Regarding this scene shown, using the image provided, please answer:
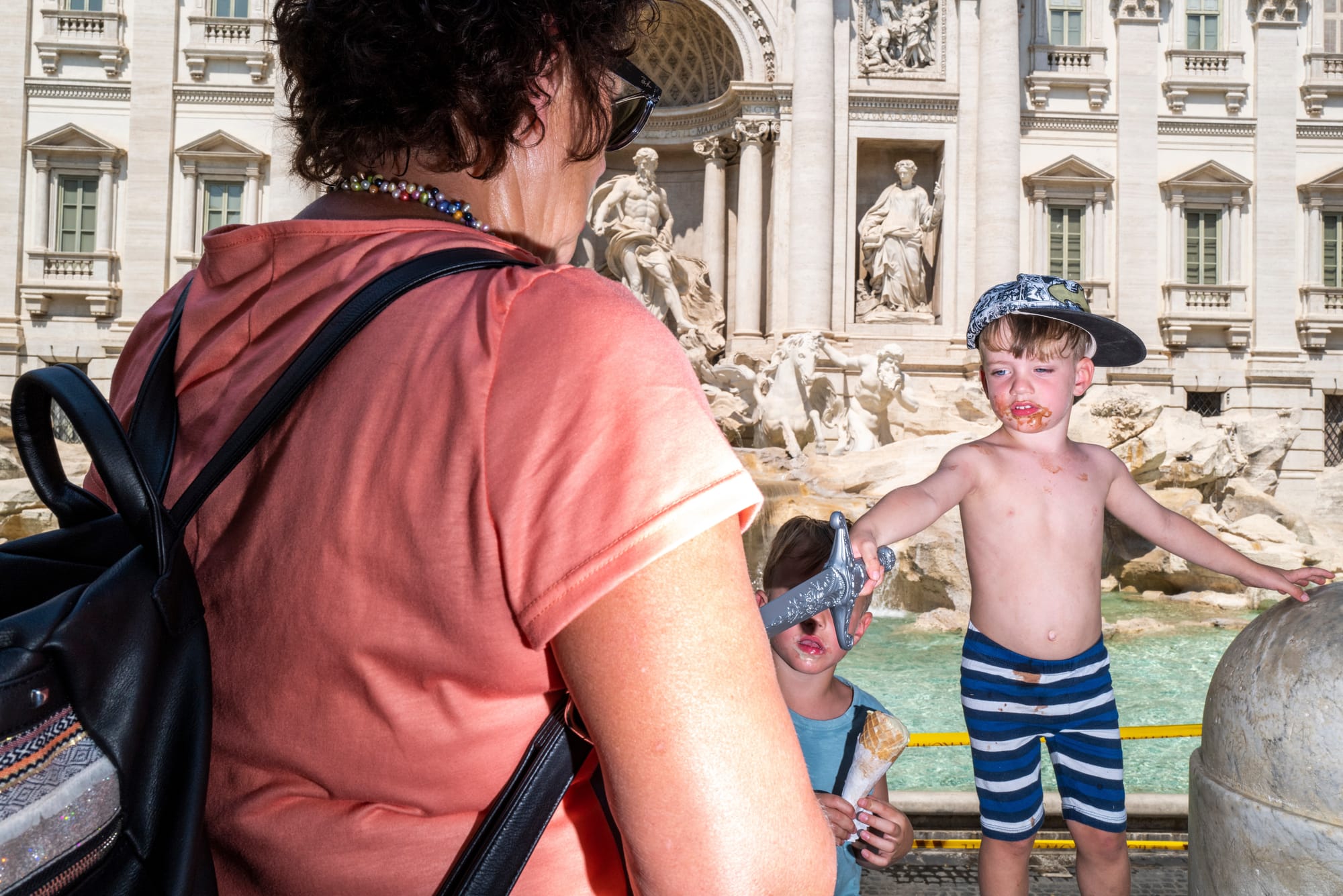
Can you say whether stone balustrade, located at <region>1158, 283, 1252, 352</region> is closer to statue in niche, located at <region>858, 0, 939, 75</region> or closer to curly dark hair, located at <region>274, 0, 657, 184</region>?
statue in niche, located at <region>858, 0, 939, 75</region>

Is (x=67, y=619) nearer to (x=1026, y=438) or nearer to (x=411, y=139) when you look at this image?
(x=411, y=139)

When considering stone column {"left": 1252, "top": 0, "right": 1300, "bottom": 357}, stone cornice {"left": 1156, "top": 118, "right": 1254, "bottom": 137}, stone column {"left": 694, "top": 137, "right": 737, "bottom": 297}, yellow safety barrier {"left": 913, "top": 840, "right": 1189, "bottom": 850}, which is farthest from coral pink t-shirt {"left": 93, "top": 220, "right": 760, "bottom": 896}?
stone column {"left": 1252, "top": 0, "right": 1300, "bottom": 357}

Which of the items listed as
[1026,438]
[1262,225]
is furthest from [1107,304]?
[1026,438]

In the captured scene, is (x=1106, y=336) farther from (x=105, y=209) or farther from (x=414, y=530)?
(x=105, y=209)

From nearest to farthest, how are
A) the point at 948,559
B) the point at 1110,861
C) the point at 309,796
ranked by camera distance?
1. the point at 309,796
2. the point at 1110,861
3. the point at 948,559

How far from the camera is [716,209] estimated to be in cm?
1507

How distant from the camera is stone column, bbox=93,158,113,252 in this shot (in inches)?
599

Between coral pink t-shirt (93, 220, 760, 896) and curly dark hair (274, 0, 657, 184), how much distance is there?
0.35 ft

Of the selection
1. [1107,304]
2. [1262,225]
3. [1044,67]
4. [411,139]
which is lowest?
[411,139]

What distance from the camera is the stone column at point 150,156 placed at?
15.1 m

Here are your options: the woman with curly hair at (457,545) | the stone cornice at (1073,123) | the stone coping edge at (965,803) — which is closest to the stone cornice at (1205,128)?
the stone cornice at (1073,123)

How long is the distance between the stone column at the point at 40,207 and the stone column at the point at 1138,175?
1724 cm

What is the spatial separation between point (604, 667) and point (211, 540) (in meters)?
0.35

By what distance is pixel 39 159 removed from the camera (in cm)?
1526
